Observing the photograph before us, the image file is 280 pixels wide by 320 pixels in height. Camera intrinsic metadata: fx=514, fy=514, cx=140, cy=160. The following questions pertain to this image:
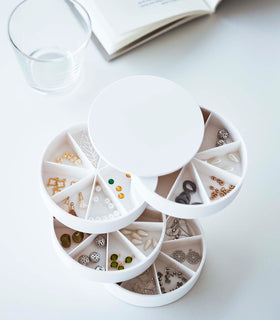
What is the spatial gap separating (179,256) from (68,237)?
0.79 feet

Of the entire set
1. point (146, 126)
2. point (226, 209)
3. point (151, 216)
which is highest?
point (146, 126)

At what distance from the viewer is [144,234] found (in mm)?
1010

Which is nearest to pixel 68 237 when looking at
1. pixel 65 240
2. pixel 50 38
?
pixel 65 240

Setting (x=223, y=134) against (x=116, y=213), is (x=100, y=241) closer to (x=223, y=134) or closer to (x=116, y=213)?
(x=116, y=213)

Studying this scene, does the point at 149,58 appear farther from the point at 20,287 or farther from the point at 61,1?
the point at 20,287

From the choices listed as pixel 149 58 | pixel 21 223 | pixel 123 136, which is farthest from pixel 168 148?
pixel 149 58

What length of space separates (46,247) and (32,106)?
14.4 inches

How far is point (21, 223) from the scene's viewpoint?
1138 millimetres

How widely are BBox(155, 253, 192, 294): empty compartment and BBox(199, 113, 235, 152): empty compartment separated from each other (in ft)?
0.84

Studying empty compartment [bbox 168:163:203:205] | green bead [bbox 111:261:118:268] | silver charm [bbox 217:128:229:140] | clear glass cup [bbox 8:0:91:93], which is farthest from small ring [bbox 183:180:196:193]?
clear glass cup [bbox 8:0:91:93]

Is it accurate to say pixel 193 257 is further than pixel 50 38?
No

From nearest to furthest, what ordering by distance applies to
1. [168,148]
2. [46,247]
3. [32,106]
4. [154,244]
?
1. [168,148]
2. [154,244]
3. [46,247]
4. [32,106]

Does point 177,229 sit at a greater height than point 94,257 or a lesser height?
lesser

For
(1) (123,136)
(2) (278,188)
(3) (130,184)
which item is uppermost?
(1) (123,136)
